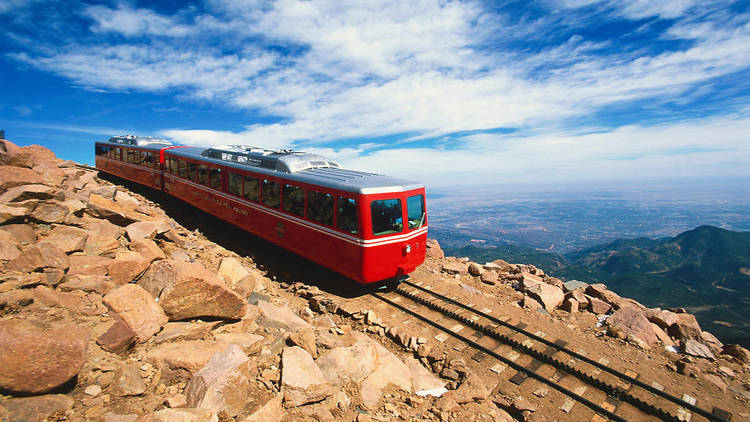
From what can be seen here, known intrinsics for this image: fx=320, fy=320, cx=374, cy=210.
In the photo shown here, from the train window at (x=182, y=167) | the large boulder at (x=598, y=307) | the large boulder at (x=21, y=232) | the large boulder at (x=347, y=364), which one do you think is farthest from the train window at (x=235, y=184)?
the large boulder at (x=598, y=307)

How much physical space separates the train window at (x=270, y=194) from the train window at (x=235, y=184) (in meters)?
1.78

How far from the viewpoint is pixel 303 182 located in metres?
10.1

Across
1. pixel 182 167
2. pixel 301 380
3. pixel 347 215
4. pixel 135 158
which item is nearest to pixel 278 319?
pixel 301 380

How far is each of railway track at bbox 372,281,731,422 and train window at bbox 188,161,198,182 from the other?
38.9ft

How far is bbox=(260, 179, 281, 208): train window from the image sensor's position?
11.1 metres

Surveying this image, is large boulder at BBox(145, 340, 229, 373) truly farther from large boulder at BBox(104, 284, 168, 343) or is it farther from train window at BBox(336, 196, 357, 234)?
train window at BBox(336, 196, 357, 234)

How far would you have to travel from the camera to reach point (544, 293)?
10500 mm

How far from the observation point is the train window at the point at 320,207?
9.28m

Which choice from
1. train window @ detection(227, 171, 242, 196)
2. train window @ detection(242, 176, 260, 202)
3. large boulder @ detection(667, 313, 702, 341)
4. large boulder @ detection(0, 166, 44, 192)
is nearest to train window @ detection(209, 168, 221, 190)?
train window @ detection(227, 171, 242, 196)

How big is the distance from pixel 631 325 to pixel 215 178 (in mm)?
16017

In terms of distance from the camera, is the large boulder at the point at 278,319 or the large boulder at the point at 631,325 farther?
the large boulder at the point at 631,325

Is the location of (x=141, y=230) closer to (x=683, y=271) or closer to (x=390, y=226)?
(x=390, y=226)

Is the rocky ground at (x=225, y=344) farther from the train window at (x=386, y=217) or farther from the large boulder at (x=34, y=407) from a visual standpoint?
the train window at (x=386, y=217)

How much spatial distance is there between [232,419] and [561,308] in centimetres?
1019
